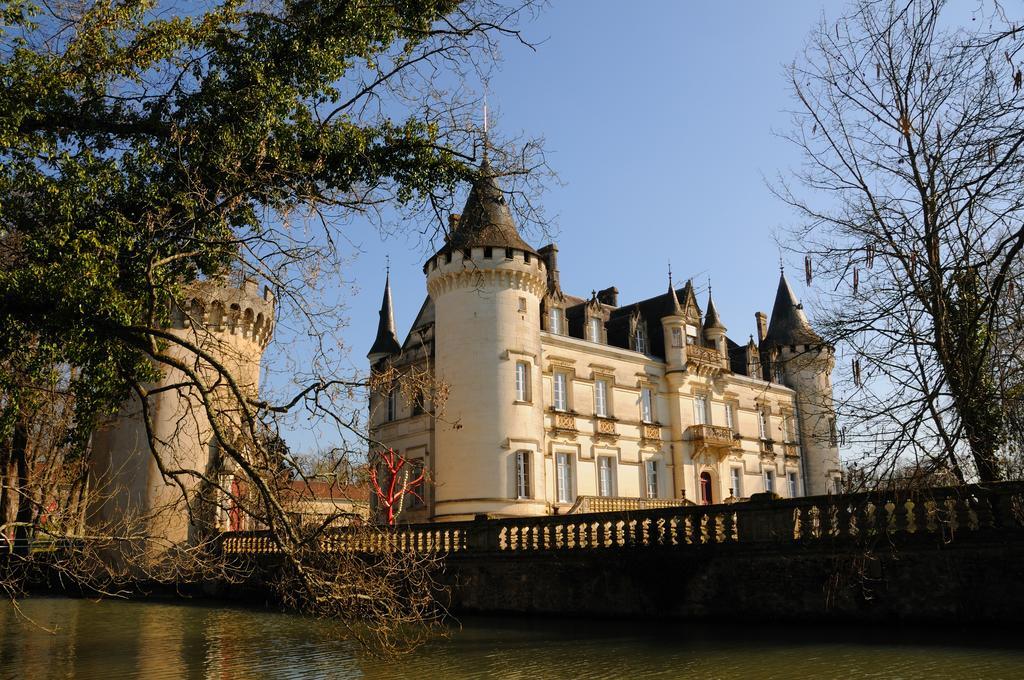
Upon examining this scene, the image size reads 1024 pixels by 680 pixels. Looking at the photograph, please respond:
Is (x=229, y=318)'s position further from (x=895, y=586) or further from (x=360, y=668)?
(x=895, y=586)

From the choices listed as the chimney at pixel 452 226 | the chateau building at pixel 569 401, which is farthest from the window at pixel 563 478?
the chimney at pixel 452 226

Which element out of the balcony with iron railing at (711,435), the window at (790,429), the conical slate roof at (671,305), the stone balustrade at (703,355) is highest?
the conical slate roof at (671,305)

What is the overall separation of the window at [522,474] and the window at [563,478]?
201 centimetres

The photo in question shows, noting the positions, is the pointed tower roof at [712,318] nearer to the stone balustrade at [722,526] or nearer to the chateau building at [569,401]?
the chateau building at [569,401]

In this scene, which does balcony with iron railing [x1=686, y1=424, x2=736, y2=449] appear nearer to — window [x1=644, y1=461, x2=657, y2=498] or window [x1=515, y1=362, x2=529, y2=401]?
window [x1=644, y1=461, x2=657, y2=498]

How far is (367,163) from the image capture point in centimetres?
979

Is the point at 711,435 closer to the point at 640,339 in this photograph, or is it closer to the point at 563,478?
the point at 640,339

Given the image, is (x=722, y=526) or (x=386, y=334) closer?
(x=722, y=526)

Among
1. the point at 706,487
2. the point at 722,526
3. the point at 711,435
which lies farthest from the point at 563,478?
the point at 722,526

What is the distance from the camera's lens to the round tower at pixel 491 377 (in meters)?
28.8

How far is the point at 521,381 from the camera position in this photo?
3030cm

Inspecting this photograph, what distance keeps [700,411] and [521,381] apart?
11.4 m

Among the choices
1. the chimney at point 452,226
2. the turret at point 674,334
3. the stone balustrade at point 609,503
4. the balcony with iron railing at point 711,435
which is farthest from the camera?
the turret at point 674,334

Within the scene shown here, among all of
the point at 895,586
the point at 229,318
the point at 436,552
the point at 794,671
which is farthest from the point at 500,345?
the point at 794,671
